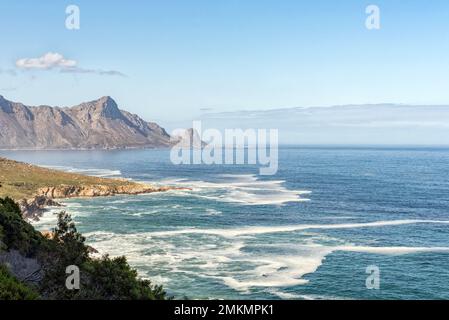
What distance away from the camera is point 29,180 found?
140 metres

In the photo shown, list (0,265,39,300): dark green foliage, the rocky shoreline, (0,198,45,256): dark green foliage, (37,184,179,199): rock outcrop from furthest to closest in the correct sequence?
1. (37,184,179,199): rock outcrop
2. the rocky shoreline
3. (0,198,45,256): dark green foliage
4. (0,265,39,300): dark green foliage

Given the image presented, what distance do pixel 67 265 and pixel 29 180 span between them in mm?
119630

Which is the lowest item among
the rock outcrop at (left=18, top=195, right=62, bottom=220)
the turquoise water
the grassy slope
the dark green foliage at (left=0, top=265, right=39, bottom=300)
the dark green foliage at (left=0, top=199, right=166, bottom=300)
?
the turquoise water

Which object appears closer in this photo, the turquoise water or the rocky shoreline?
the turquoise water

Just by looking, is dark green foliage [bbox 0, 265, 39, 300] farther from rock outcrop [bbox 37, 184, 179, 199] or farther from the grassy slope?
rock outcrop [bbox 37, 184, 179, 199]

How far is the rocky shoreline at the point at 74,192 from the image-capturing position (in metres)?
108

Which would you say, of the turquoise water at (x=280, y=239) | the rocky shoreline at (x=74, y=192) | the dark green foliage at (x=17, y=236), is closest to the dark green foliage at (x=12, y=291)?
the dark green foliage at (x=17, y=236)

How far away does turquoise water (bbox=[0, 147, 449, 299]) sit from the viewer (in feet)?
177


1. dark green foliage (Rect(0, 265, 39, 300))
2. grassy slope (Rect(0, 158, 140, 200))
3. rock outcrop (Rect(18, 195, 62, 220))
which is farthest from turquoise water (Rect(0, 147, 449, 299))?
dark green foliage (Rect(0, 265, 39, 300))

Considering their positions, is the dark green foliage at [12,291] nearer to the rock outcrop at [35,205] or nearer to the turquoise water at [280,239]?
the turquoise water at [280,239]

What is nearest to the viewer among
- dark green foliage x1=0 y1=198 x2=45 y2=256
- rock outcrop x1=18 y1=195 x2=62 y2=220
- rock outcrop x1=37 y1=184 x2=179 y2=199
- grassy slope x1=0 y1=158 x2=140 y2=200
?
dark green foliage x1=0 y1=198 x2=45 y2=256

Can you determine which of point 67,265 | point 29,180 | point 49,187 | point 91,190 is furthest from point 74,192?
point 67,265

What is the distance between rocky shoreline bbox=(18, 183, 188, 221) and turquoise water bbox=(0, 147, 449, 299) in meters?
6.08
